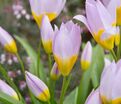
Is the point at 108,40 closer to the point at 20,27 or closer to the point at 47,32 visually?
the point at 47,32

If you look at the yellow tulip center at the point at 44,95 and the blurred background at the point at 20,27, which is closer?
the yellow tulip center at the point at 44,95

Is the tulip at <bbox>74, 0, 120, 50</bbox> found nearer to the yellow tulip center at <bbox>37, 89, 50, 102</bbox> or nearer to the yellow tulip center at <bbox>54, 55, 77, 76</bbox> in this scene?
the yellow tulip center at <bbox>54, 55, 77, 76</bbox>

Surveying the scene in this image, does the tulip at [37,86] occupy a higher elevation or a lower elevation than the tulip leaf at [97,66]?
higher

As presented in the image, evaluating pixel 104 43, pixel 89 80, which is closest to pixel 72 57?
pixel 104 43

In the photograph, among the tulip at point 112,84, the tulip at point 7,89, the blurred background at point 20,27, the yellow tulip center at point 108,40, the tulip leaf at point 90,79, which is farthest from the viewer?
the blurred background at point 20,27

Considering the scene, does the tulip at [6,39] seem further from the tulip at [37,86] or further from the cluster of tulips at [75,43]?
the tulip at [37,86]

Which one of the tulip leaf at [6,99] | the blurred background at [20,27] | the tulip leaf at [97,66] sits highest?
the tulip leaf at [6,99]

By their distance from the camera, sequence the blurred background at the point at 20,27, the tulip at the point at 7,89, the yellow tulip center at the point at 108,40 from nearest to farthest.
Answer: the yellow tulip center at the point at 108,40, the tulip at the point at 7,89, the blurred background at the point at 20,27

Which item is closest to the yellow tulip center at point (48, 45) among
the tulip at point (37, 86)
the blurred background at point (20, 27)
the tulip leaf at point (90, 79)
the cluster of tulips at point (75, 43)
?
the cluster of tulips at point (75, 43)
